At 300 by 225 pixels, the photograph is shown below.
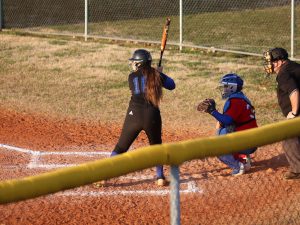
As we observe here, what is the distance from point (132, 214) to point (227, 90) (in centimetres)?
227

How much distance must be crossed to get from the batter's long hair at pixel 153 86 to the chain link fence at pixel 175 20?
26.8 ft

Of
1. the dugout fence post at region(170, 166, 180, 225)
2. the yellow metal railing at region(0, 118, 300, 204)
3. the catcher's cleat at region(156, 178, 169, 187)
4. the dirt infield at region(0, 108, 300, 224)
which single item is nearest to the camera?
the yellow metal railing at region(0, 118, 300, 204)

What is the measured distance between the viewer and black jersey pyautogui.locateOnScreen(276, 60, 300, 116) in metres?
8.93

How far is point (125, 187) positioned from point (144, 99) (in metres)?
1.06

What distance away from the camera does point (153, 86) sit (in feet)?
29.0

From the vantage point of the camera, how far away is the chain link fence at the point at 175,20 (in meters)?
18.6

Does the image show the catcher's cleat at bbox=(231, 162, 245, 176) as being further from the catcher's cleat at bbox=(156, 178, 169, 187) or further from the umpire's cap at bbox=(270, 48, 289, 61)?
the umpire's cap at bbox=(270, 48, 289, 61)

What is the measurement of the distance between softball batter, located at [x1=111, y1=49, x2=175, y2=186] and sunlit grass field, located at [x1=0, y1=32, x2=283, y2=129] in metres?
3.14

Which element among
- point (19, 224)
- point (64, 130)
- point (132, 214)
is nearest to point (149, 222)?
point (132, 214)

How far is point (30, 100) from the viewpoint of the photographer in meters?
13.9

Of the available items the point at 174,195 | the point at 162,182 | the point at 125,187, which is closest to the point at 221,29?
the point at 162,182

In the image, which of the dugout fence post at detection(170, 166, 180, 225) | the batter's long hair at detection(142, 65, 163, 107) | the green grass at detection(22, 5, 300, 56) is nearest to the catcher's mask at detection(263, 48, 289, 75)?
the batter's long hair at detection(142, 65, 163, 107)

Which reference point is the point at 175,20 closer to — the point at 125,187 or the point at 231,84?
the point at 231,84

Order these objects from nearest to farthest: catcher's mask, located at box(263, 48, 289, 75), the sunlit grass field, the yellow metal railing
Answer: the yellow metal railing, catcher's mask, located at box(263, 48, 289, 75), the sunlit grass field
